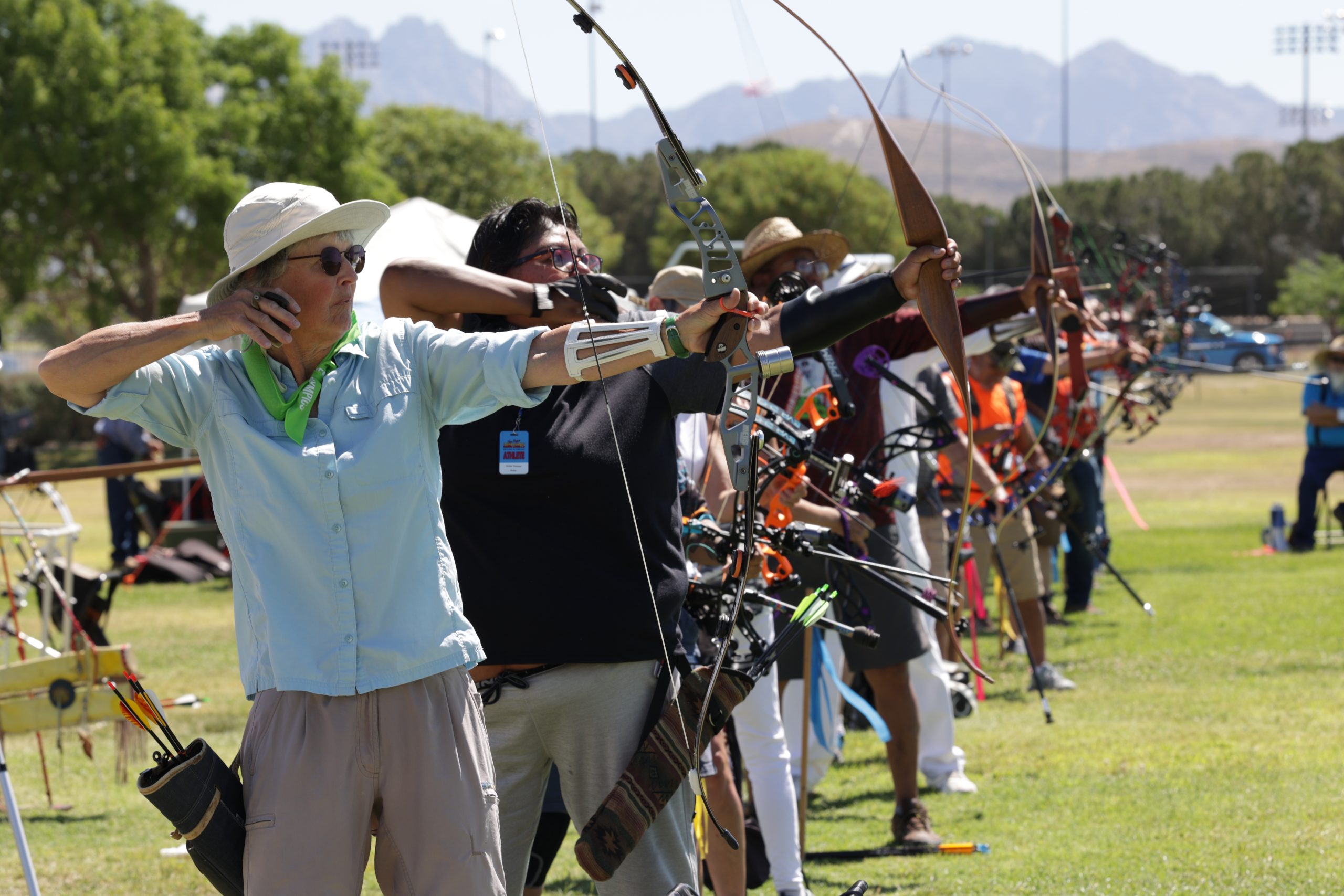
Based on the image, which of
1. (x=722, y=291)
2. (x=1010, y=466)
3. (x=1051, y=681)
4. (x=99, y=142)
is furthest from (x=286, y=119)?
(x=722, y=291)

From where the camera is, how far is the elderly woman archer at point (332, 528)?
7.76ft

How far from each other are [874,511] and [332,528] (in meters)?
2.54

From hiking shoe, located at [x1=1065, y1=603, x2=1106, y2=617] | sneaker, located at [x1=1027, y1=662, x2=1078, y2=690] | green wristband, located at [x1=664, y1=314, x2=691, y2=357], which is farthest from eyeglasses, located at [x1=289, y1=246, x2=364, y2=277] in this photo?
hiking shoe, located at [x1=1065, y1=603, x2=1106, y2=617]

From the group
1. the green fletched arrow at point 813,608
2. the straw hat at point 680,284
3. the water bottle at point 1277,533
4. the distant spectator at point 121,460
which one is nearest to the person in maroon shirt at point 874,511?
the straw hat at point 680,284

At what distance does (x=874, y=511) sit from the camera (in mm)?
4625

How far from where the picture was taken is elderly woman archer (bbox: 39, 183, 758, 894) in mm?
2365

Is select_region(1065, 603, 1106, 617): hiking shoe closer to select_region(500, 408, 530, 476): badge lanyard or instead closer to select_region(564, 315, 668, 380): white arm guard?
select_region(500, 408, 530, 476): badge lanyard

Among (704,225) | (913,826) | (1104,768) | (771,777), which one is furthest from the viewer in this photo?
(1104,768)

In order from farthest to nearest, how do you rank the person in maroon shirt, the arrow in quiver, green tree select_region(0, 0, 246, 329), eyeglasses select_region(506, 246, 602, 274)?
green tree select_region(0, 0, 246, 329) → the person in maroon shirt → eyeglasses select_region(506, 246, 602, 274) → the arrow in quiver

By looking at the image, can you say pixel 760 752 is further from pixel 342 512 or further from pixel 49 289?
pixel 49 289

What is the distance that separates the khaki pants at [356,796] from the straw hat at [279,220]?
2.39 feet

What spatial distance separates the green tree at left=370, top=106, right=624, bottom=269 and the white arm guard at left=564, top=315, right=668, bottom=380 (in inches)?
1543

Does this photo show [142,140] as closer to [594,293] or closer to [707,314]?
[594,293]

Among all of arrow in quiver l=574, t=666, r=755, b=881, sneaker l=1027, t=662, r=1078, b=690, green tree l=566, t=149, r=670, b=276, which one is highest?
green tree l=566, t=149, r=670, b=276
